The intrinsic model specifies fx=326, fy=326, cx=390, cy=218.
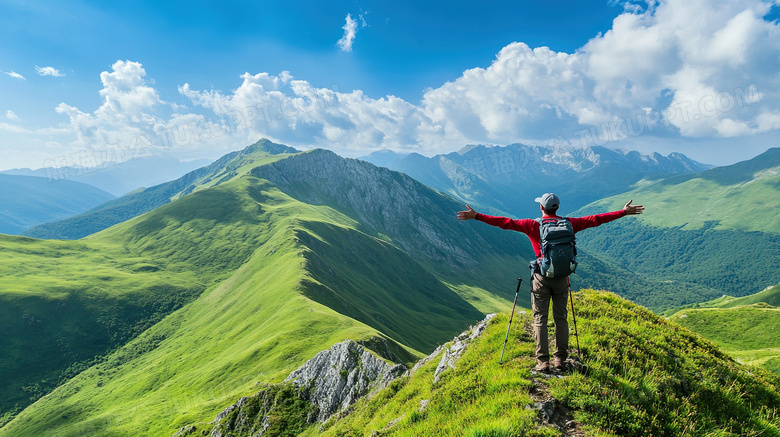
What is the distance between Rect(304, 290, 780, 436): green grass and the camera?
8.29 meters

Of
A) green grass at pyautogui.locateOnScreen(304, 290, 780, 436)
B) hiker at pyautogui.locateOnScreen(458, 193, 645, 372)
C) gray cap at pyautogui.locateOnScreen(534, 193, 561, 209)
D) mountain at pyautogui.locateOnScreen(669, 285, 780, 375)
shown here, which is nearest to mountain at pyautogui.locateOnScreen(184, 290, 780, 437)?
green grass at pyautogui.locateOnScreen(304, 290, 780, 436)

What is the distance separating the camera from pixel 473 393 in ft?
35.3

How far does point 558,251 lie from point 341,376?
36913 mm

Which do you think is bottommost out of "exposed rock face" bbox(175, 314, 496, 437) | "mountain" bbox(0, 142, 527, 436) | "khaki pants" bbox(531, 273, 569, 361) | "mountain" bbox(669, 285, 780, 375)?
"mountain" bbox(669, 285, 780, 375)

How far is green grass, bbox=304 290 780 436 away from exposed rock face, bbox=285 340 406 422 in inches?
874

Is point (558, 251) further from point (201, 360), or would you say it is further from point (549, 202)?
point (201, 360)

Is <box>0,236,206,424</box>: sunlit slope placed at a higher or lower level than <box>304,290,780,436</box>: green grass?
lower

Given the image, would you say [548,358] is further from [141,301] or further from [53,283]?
[53,283]

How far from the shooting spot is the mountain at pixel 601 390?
830 centimetres

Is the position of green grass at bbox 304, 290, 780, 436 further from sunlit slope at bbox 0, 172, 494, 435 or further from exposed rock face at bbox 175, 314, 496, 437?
sunlit slope at bbox 0, 172, 494, 435

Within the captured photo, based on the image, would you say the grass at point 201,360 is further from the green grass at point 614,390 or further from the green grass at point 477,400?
the green grass at point 614,390

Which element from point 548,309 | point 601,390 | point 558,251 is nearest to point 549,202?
point 558,251

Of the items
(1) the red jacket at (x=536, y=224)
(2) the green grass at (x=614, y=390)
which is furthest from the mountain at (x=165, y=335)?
(1) the red jacket at (x=536, y=224)

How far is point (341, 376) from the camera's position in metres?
39.9
